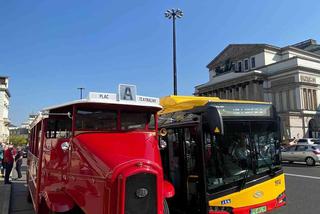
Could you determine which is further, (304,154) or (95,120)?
(304,154)

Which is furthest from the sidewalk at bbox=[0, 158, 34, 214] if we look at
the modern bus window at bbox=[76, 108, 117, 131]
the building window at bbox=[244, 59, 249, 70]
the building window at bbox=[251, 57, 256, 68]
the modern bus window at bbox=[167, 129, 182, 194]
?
the building window at bbox=[244, 59, 249, 70]

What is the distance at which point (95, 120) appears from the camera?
5.44 meters

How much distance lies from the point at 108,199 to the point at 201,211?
10.0ft

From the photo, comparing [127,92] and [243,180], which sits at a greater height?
[127,92]

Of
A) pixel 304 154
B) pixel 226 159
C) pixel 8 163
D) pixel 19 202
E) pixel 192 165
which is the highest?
pixel 226 159

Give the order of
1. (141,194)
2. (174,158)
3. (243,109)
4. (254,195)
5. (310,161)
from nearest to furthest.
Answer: (141,194), (254,195), (243,109), (174,158), (310,161)

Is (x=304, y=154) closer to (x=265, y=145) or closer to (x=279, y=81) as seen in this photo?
(x=265, y=145)

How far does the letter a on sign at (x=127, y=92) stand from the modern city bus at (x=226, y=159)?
3.46 feet

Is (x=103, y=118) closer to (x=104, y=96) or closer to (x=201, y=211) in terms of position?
(x=104, y=96)

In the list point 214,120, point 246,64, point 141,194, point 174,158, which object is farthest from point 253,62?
point 141,194

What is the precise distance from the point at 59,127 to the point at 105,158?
5.94 ft

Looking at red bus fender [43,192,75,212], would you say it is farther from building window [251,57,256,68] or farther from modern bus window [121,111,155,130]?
building window [251,57,256,68]

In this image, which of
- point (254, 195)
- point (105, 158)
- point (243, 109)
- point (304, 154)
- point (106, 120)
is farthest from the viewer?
point (304, 154)

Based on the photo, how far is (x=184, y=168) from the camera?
7.79m
